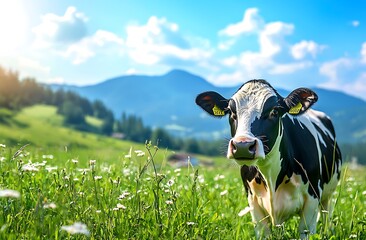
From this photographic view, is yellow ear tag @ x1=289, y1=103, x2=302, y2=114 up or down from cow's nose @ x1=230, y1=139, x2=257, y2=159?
up

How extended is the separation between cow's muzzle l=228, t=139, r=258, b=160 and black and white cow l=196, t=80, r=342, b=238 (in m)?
0.20

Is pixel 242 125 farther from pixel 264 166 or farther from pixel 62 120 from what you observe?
pixel 62 120

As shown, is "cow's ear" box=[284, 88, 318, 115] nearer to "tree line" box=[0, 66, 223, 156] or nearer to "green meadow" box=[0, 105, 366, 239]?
"green meadow" box=[0, 105, 366, 239]

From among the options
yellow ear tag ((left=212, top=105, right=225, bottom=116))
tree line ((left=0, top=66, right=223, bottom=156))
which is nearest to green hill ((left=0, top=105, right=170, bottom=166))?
tree line ((left=0, top=66, right=223, bottom=156))

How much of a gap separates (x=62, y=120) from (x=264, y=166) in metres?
183

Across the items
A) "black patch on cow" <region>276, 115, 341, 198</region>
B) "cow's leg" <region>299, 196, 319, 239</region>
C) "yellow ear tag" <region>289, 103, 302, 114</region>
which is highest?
"yellow ear tag" <region>289, 103, 302, 114</region>

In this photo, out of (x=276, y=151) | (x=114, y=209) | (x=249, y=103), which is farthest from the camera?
(x=276, y=151)

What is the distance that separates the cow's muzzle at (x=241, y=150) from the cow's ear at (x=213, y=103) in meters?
1.42

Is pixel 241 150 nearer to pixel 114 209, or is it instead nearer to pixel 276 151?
pixel 276 151

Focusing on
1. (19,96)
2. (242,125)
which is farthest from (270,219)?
(19,96)

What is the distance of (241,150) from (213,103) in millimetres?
1698

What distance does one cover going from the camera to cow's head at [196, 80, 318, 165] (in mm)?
5203

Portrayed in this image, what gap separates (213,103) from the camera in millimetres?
6711

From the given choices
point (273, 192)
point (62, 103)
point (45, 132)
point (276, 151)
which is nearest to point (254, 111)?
point (276, 151)
